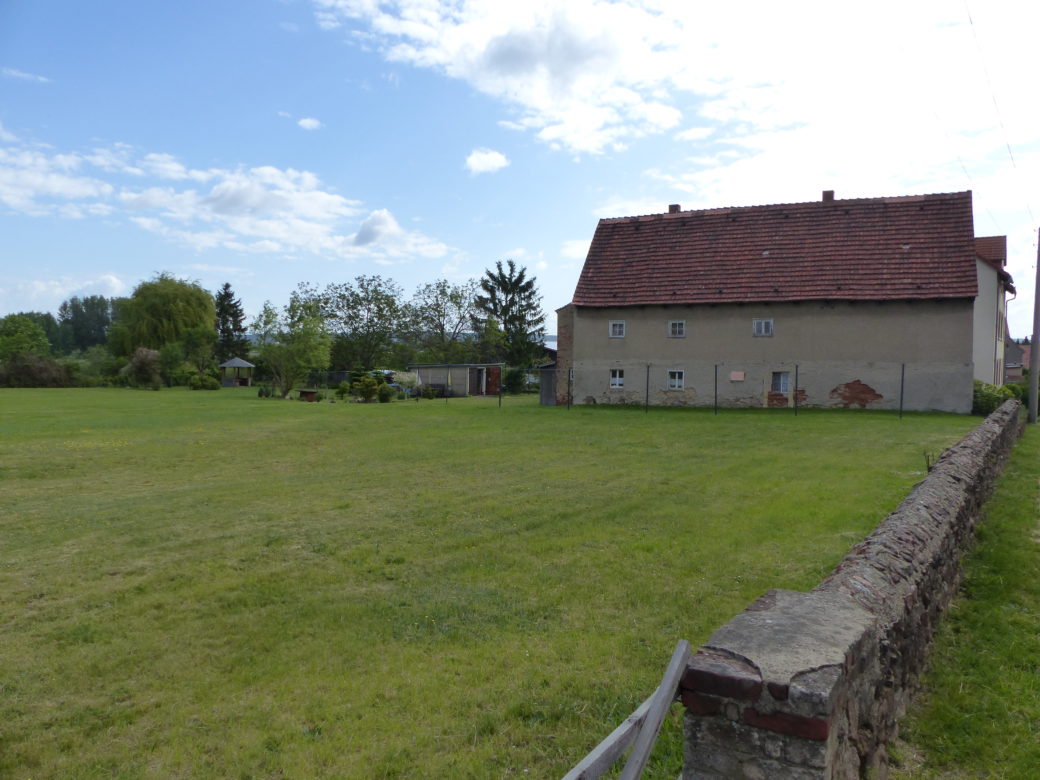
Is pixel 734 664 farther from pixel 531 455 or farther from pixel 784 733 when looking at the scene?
pixel 531 455

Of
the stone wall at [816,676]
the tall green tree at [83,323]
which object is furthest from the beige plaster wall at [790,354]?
the tall green tree at [83,323]

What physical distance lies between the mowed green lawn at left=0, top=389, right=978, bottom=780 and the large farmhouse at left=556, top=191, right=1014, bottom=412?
52.0ft

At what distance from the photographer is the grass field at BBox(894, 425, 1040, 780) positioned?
3955mm

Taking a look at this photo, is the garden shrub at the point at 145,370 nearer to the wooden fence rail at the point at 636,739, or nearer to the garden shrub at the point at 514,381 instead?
the garden shrub at the point at 514,381

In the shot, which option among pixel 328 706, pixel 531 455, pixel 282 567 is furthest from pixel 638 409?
pixel 328 706

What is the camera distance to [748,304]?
31531mm

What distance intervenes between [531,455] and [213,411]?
19502mm

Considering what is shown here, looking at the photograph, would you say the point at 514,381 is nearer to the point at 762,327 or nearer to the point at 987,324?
the point at 762,327

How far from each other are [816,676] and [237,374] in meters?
73.0

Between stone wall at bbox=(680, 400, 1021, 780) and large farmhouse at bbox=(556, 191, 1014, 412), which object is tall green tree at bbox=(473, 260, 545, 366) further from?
stone wall at bbox=(680, 400, 1021, 780)

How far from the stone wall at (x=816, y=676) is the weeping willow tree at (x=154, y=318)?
70854 millimetres

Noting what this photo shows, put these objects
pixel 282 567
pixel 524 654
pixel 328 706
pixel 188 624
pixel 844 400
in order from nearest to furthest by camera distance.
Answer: pixel 328 706 → pixel 524 654 → pixel 188 624 → pixel 282 567 → pixel 844 400

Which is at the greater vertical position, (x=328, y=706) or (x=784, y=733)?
(x=784, y=733)

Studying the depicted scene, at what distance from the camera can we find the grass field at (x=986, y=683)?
3.96m
